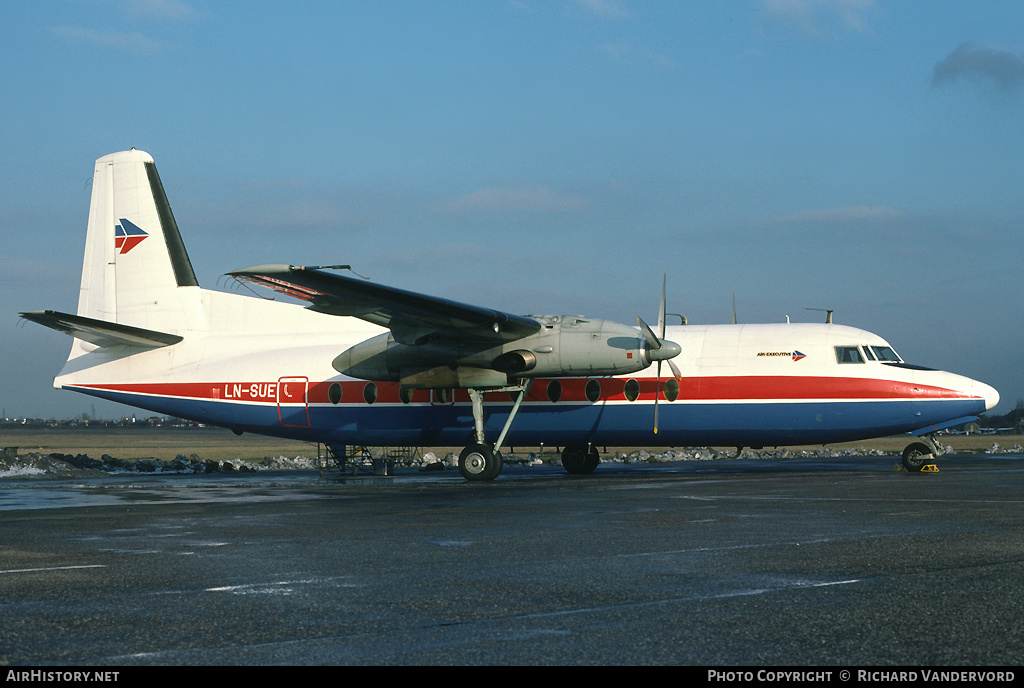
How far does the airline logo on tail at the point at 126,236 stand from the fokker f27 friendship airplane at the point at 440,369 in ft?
0.10

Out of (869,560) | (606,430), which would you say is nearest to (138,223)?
(606,430)

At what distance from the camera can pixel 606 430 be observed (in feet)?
78.7

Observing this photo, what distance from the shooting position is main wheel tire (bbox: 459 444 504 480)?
22516mm

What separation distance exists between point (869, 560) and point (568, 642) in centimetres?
406

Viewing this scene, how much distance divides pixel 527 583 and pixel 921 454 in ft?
62.8

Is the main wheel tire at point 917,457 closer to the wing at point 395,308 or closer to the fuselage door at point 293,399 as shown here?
the wing at point 395,308

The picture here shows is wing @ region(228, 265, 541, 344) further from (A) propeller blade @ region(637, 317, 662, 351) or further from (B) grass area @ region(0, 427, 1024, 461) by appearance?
(B) grass area @ region(0, 427, 1024, 461)

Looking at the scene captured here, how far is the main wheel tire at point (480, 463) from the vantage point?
22.5 meters

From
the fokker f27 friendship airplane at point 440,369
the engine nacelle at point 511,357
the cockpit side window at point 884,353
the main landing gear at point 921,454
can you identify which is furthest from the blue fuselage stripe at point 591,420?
the engine nacelle at point 511,357

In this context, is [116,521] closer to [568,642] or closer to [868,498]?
[568,642]

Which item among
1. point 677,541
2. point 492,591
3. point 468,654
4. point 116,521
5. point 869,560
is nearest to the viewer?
point 468,654

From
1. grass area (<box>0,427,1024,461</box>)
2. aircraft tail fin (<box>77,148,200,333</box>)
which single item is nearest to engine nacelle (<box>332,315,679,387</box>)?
aircraft tail fin (<box>77,148,200,333</box>)

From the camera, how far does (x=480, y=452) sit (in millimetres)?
22594

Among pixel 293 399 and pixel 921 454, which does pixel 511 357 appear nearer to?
pixel 293 399
